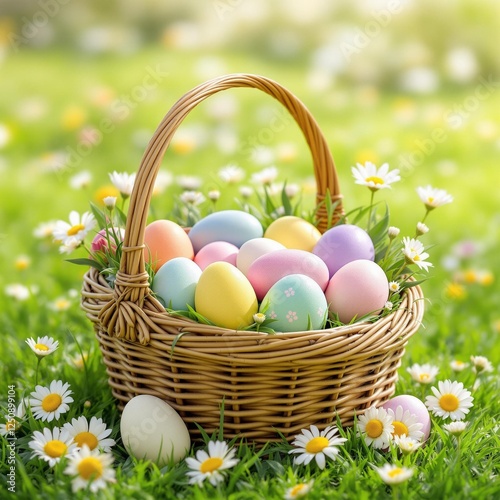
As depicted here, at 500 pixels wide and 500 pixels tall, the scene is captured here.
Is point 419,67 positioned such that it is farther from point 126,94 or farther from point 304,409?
point 304,409

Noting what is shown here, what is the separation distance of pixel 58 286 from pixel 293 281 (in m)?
1.33

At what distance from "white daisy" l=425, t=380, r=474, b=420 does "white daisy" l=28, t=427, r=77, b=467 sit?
80 cm

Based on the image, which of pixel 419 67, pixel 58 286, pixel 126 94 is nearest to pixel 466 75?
pixel 419 67

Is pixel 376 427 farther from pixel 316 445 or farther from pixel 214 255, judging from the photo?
pixel 214 255

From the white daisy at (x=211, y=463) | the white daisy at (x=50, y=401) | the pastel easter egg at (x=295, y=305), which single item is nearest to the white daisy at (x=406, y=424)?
the pastel easter egg at (x=295, y=305)

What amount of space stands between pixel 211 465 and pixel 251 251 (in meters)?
0.52

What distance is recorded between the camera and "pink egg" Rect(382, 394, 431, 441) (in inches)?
66.3

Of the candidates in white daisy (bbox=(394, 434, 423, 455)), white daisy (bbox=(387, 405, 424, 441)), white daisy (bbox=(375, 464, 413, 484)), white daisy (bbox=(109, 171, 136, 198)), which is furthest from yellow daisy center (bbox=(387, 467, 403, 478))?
white daisy (bbox=(109, 171, 136, 198))

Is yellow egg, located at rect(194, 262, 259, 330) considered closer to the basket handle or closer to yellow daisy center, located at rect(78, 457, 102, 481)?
the basket handle

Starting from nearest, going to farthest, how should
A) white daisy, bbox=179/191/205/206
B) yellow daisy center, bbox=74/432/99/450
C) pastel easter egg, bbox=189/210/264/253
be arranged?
1. yellow daisy center, bbox=74/432/99/450
2. pastel easter egg, bbox=189/210/264/253
3. white daisy, bbox=179/191/205/206

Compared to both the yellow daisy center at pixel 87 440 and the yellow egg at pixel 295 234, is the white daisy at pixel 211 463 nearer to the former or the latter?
the yellow daisy center at pixel 87 440

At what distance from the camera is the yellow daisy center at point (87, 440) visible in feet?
5.15

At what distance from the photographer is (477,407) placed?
73.4 inches

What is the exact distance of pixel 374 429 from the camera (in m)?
1.61
